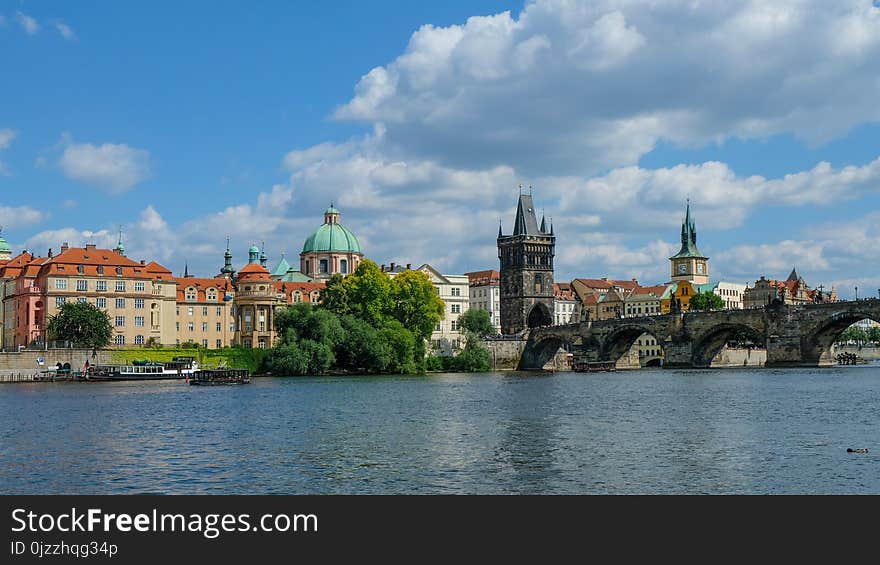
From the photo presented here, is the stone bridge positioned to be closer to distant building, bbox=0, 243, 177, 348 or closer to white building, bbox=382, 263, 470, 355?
white building, bbox=382, 263, 470, 355

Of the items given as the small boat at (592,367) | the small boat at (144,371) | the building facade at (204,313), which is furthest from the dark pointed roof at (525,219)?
the small boat at (144,371)

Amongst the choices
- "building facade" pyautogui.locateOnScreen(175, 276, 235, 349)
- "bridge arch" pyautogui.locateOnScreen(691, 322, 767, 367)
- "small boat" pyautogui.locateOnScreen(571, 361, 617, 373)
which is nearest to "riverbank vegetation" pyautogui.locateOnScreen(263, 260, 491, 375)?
"building facade" pyautogui.locateOnScreen(175, 276, 235, 349)

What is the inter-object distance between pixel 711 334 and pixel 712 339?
2472mm

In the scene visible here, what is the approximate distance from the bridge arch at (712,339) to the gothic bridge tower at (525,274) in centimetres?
3688

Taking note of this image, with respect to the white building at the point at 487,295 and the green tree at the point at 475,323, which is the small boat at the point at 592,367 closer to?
the green tree at the point at 475,323

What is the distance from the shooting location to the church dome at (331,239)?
15762 centimetres

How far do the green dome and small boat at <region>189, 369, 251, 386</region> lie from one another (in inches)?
2709

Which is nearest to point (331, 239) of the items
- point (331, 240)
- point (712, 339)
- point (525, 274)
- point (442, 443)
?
point (331, 240)
